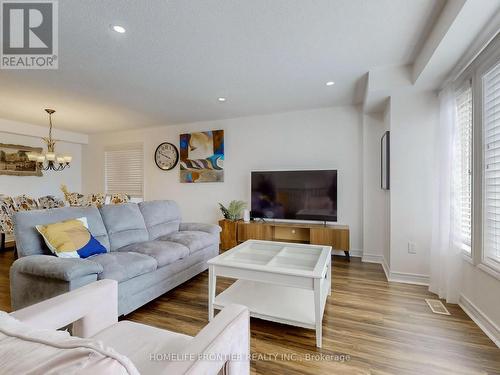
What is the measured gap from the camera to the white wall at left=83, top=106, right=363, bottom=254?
386 centimetres

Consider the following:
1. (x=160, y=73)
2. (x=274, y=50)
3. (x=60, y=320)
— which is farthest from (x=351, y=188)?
(x=60, y=320)

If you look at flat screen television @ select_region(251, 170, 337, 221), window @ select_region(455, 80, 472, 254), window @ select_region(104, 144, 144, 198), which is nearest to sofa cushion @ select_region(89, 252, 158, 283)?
flat screen television @ select_region(251, 170, 337, 221)

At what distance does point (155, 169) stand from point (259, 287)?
156 inches

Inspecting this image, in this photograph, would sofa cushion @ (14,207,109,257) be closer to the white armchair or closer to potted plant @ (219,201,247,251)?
the white armchair

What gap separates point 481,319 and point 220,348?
2309 millimetres

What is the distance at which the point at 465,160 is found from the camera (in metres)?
2.29

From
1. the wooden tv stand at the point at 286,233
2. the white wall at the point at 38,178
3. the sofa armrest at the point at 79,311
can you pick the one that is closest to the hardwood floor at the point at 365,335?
the sofa armrest at the point at 79,311

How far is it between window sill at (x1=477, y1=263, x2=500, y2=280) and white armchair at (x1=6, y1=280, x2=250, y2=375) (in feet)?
6.45

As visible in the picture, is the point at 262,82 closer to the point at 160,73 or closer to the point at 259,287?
the point at 160,73

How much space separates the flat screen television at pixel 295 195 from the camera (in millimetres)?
3808

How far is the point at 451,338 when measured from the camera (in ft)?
5.83

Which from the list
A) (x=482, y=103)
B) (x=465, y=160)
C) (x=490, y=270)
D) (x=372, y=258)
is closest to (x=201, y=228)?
(x=372, y=258)

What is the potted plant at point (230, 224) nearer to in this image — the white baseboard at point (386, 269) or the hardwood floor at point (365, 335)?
the hardwood floor at point (365, 335)

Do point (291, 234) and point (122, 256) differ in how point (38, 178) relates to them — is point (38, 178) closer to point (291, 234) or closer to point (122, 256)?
point (122, 256)
